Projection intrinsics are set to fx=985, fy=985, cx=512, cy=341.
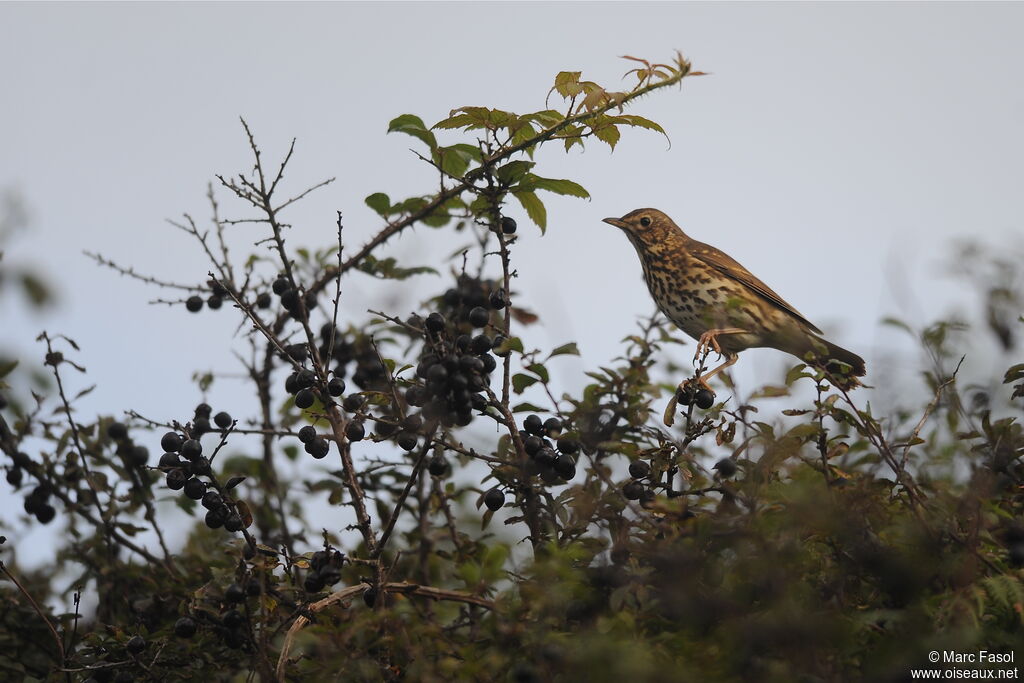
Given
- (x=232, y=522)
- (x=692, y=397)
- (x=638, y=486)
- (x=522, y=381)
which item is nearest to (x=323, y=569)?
(x=232, y=522)

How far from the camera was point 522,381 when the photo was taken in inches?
172

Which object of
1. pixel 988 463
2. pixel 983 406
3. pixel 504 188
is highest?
pixel 504 188

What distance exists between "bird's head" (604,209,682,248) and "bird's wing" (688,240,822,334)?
0.23 m

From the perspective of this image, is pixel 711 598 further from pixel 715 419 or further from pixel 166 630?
pixel 166 630

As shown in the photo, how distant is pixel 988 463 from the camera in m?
4.01

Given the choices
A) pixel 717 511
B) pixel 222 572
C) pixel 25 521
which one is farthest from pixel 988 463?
pixel 25 521

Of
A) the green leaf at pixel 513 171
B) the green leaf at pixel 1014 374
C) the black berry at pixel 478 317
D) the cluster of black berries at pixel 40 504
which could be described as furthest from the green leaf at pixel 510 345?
the cluster of black berries at pixel 40 504

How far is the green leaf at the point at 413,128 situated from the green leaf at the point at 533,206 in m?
0.47

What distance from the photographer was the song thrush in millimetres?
6973

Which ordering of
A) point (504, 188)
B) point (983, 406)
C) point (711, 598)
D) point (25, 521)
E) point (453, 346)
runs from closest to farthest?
point (711, 598) → point (453, 346) → point (983, 406) → point (504, 188) → point (25, 521)

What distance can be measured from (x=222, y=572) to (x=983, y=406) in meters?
3.34

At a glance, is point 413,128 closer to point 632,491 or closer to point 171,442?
point 171,442

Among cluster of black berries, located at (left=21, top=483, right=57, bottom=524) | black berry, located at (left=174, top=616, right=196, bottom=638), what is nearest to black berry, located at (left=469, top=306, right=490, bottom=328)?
black berry, located at (left=174, top=616, right=196, bottom=638)

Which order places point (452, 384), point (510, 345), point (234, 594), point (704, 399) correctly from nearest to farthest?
1. point (452, 384)
2. point (234, 594)
3. point (510, 345)
4. point (704, 399)
